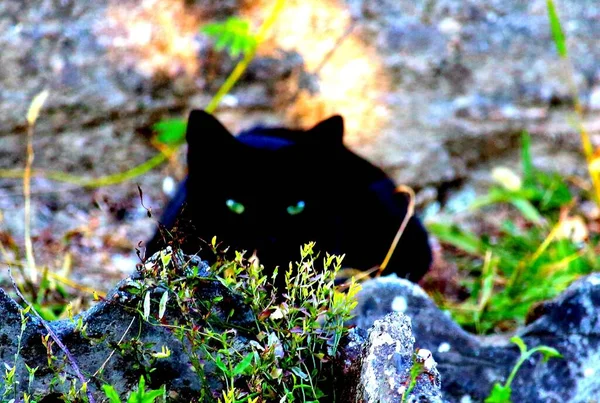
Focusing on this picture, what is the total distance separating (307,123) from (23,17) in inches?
52.4

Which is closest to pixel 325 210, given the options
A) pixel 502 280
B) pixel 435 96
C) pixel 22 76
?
pixel 502 280

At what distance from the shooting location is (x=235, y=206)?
2121 mm

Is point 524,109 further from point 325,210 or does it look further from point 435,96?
point 325,210

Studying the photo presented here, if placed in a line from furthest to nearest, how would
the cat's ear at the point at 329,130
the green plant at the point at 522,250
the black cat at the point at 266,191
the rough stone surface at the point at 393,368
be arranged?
the green plant at the point at 522,250
the cat's ear at the point at 329,130
the black cat at the point at 266,191
the rough stone surface at the point at 393,368

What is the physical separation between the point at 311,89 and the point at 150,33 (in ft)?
2.51

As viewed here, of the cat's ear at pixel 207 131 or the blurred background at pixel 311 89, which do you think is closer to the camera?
the cat's ear at pixel 207 131

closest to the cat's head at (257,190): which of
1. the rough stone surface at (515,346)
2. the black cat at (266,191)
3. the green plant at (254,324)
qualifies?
the black cat at (266,191)

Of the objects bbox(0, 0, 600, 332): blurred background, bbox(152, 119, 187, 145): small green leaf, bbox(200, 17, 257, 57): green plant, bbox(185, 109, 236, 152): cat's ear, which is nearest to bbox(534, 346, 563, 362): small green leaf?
bbox(185, 109, 236, 152): cat's ear

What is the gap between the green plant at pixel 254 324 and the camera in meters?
1.09

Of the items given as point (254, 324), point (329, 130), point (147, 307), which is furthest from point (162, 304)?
point (329, 130)

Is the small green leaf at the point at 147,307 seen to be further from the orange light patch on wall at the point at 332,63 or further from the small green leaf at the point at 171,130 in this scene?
the orange light patch on wall at the point at 332,63

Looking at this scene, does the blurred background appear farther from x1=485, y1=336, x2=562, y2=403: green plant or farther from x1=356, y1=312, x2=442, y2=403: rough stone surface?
x1=356, y1=312, x2=442, y2=403: rough stone surface

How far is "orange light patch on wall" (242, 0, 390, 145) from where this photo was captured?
3344 millimetres

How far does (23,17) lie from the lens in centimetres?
321
